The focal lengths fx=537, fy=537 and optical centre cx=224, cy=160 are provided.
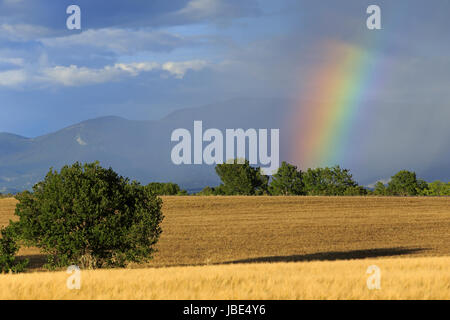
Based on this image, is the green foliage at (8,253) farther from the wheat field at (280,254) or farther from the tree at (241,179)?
the tree at (241,179)

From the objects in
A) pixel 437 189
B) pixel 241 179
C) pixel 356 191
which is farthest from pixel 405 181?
pixel 241 179

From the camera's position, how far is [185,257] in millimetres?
41469

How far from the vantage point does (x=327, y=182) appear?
142m

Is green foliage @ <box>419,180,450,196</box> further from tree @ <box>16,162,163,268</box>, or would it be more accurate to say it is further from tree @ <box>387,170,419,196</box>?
tree @ <box>16,162,163,268</box>

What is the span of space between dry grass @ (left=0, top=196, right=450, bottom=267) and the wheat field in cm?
11

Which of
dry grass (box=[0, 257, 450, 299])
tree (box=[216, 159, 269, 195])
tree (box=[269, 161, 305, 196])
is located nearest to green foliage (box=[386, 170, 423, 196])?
tree (box=[269, 161, 305, 196])

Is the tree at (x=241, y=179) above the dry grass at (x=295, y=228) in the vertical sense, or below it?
above

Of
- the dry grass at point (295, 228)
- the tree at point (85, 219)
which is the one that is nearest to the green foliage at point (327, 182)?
the dry grass at point (295, 228)

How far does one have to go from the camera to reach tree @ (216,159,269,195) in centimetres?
14412

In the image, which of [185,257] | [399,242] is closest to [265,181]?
[399,242]

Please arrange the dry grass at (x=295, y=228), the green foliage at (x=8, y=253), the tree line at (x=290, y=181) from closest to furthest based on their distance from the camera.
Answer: the green foliage at (x=8, y=253), the dry grass at (x=295, y=228), the tree line at (x=290, y=181)

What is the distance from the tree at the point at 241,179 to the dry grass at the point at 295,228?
5178cm

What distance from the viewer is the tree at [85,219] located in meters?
27.0
